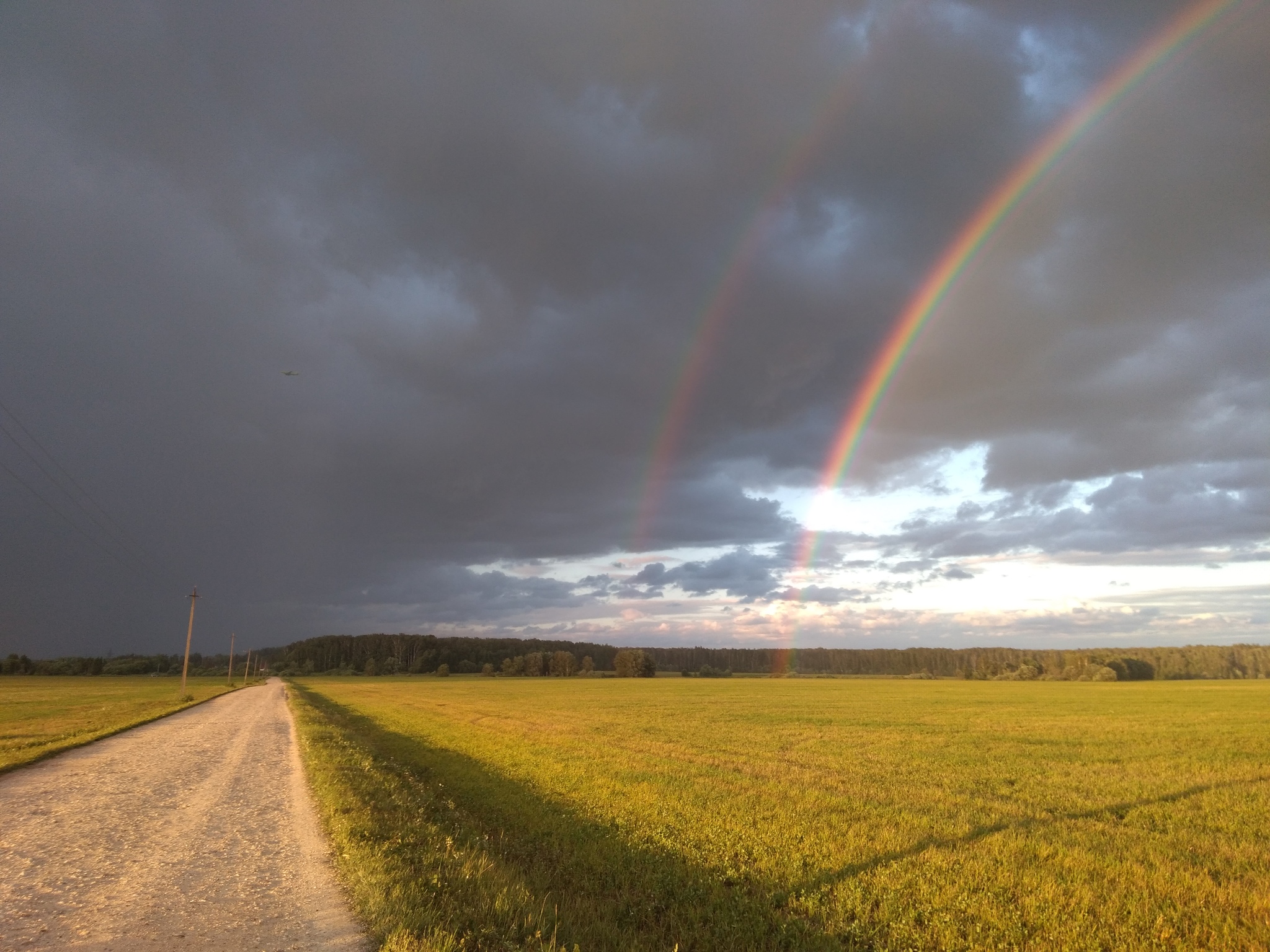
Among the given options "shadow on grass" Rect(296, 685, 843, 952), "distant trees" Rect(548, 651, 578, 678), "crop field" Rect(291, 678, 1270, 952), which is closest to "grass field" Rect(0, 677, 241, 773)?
"crop field" Rect(291, 678, 1270, 952)

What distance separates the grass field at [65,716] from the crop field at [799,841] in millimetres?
8379

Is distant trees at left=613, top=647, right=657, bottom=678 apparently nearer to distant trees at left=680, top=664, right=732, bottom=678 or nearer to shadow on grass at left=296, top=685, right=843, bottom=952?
distant trees at left=680, top=664, right=732, bottom=678

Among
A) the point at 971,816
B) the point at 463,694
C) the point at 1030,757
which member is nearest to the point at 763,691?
the point at 463,694

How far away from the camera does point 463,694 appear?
69.9 m

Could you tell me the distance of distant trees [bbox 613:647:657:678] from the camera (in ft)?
523

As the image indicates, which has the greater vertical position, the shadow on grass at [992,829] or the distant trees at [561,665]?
the shadow on grass at [992,829]

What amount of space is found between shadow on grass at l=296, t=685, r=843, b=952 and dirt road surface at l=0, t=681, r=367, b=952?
602mm

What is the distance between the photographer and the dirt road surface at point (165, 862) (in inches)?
269

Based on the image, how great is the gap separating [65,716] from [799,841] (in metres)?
46.2

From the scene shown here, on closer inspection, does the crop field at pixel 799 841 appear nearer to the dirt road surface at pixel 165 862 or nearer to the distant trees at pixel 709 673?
the dirt road surface at pixel 165 862

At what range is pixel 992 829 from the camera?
12.7 m

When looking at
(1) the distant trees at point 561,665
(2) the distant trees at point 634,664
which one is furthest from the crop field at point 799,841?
(1) the distant trees at point 561,665

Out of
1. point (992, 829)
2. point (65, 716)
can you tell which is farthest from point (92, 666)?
point (992, 829)

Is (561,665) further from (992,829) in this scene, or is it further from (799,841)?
(799,841)
